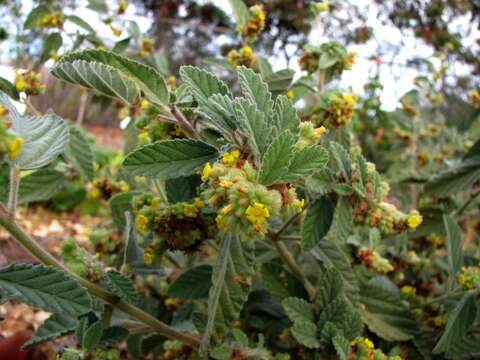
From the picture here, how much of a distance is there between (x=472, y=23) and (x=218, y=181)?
3208 millimetres

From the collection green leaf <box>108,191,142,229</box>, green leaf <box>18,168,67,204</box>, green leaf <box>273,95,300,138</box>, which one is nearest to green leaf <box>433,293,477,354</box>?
green leaf <box>273,95,300,138</box>

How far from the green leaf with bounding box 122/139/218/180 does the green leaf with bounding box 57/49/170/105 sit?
79 millimetres

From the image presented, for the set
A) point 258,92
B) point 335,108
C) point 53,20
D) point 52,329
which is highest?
point 53,20

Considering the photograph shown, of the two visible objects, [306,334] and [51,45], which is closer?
[306,334]

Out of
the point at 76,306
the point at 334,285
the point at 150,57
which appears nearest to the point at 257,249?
the point at 334,285

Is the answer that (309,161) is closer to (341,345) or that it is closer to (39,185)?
(341,345)

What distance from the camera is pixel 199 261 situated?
1.45 meters

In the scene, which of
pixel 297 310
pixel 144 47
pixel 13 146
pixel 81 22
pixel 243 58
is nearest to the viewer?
pixel 13 146

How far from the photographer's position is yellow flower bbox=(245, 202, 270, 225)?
0.56 m

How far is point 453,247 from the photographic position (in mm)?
1046

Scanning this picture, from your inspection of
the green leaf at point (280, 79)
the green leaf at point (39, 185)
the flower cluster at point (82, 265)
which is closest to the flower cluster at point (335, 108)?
the green leaf at point (280, 79)

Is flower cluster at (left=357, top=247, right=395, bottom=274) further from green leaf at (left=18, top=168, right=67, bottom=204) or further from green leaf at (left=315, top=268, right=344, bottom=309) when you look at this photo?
green leaf at (left=18, top=168, right=67, bottom=204)

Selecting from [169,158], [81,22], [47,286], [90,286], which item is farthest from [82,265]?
[81,22]

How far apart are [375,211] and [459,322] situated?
301mm
